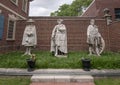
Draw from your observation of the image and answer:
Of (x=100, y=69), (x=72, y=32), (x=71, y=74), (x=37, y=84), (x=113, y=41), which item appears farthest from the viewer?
(x=72, y=32)

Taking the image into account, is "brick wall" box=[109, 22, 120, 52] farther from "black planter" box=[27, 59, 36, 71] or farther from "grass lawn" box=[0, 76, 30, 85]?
"grass lawn" box=[0, 76, 30, 85]

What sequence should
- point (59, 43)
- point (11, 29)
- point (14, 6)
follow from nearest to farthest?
point (59, 43), point (11, 29), point (14, 6)

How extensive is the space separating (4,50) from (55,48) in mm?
3642

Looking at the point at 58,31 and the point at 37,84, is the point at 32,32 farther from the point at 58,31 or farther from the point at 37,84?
the point at 37,84

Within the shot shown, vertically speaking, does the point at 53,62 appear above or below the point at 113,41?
below

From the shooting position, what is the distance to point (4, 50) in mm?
10008

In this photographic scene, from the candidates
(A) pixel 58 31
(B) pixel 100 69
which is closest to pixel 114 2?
(A) pixel 58 31

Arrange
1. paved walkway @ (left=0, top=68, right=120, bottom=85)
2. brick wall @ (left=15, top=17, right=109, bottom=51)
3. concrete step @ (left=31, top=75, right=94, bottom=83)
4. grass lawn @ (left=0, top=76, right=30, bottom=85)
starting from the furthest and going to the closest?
1. brick wall @ (left=15, top=17, right=109, bottom=51)
2. paved walkway @ (left=0, top=68, right=120, bottom=85)
3. concrete step @ (left=31, top=75, right=94, bottom=83)
4. grass lawn @ (left=0, top=76, right=30, bottom=85)

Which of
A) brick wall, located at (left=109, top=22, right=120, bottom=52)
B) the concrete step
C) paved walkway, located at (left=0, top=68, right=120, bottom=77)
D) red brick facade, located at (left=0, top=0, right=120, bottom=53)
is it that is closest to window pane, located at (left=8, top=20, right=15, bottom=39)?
red brick facade, located at (left=0, top=0, right=120, bottom=53)

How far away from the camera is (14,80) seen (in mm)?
5480

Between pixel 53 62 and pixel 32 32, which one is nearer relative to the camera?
pixel 53 62

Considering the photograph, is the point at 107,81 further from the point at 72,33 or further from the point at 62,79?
the point at 72,33

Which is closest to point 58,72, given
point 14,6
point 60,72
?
point 60,72

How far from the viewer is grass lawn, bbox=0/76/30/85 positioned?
525cm
